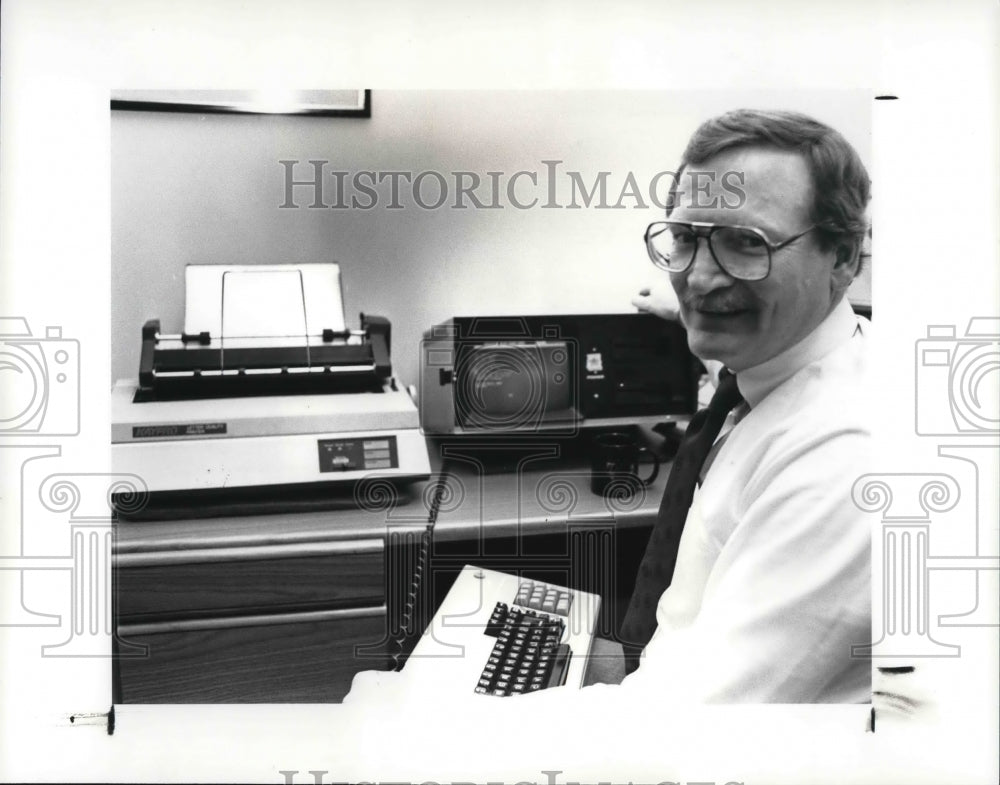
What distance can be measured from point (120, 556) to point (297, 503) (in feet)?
0.66

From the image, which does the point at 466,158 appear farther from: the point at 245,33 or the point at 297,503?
the point at 297,503

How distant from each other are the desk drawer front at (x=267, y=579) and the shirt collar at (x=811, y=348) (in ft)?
1.58

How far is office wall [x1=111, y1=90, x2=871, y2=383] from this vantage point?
0.85 metres

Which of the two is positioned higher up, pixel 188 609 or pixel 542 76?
pixel 542 76

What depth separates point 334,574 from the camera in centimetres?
88

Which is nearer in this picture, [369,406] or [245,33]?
[245,33]

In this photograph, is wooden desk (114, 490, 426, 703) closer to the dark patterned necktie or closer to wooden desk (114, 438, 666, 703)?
wooden desk (114, 438, 666, 703)

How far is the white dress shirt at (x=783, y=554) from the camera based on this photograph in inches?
31.9

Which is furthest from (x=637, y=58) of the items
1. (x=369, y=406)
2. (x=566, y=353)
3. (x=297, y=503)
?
A: (x=297, y=503)

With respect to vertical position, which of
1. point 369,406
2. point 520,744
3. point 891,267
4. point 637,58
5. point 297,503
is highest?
point 637,58

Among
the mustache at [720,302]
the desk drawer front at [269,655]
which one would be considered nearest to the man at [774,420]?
the mustache at [720,302]

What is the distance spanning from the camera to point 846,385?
33.5 inches

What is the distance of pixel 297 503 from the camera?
0.91 metres

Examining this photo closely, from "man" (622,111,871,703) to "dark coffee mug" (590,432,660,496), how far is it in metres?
0.08
